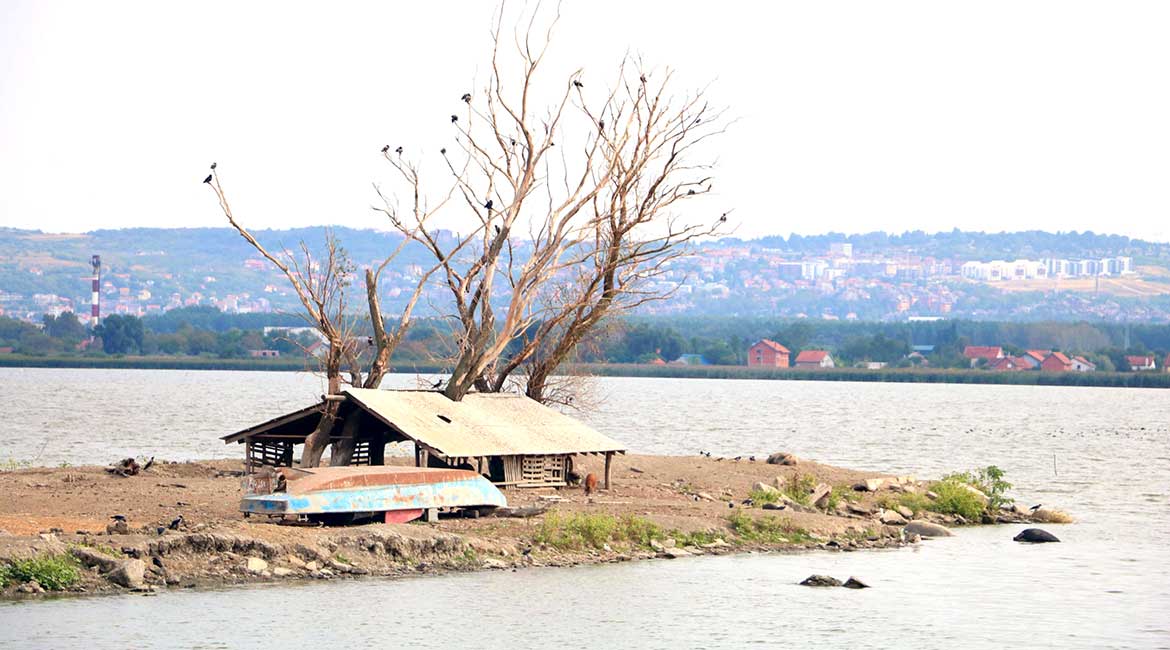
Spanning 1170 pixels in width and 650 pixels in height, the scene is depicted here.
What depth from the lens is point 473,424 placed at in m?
31.7

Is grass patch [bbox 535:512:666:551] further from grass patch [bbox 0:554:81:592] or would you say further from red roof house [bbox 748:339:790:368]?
red roof house [bbox 748:339:790:368]

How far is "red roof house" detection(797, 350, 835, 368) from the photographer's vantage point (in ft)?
586

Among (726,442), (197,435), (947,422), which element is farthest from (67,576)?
(947,422)

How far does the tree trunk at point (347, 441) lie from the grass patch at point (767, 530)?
768 centimetres

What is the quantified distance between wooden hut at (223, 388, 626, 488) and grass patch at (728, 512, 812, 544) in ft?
12.9

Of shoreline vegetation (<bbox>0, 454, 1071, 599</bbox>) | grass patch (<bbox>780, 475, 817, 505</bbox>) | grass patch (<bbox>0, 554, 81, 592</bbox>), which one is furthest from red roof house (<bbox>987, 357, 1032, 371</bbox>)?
grass patch (<bbox>0, 554, 81, 592</bbox>)

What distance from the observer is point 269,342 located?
172 m

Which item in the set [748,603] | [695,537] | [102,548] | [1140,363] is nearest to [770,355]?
[1140,363]

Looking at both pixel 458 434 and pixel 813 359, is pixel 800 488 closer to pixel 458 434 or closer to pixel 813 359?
pixel 458 434

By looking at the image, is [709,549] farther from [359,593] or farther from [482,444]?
[359,593]

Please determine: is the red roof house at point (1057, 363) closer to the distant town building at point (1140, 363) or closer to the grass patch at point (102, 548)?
the distant town building at point (1140, 363)

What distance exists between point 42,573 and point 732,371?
158m

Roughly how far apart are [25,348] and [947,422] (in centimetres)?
11886

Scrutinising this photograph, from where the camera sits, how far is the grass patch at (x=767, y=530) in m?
28.9
